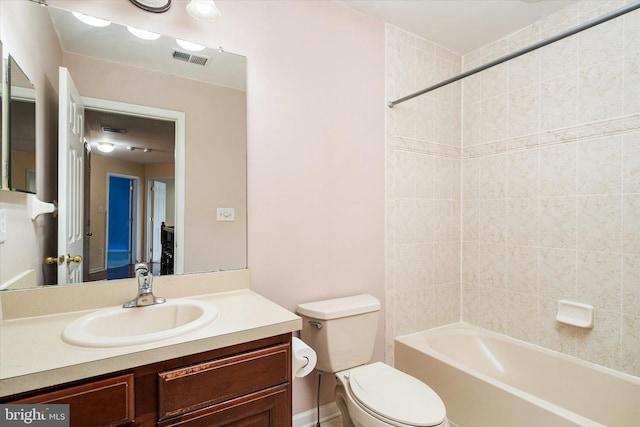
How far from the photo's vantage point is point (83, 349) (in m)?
0.88

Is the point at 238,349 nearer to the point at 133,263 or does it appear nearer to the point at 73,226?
the point at 133,263

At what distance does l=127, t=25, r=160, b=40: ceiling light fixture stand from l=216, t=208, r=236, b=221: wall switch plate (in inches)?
32.1

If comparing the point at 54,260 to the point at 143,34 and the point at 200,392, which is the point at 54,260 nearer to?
the point at 200,392

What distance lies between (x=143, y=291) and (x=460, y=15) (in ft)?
7.67

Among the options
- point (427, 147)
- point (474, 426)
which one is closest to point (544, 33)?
point (427, 147)

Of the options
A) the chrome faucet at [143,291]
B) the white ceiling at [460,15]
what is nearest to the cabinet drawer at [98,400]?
the chrome faucet at [143,291]

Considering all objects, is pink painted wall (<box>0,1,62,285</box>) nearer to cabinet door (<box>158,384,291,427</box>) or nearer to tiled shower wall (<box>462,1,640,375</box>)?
cabinet door (<box>158,384,291,427</box>)

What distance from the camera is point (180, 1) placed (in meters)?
1.47

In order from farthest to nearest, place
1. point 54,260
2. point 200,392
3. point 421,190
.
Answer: point 421,190
point 54,260
point 200,392

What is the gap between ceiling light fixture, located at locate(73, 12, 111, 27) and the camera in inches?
50.8

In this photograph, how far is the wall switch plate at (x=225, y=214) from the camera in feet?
5.17

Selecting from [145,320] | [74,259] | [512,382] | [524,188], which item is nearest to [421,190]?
[524,188]

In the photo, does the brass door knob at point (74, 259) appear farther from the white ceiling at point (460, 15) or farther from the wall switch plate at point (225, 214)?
the white ceiling at point (460, 15)

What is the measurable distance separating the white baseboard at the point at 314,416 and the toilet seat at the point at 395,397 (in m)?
0.42
